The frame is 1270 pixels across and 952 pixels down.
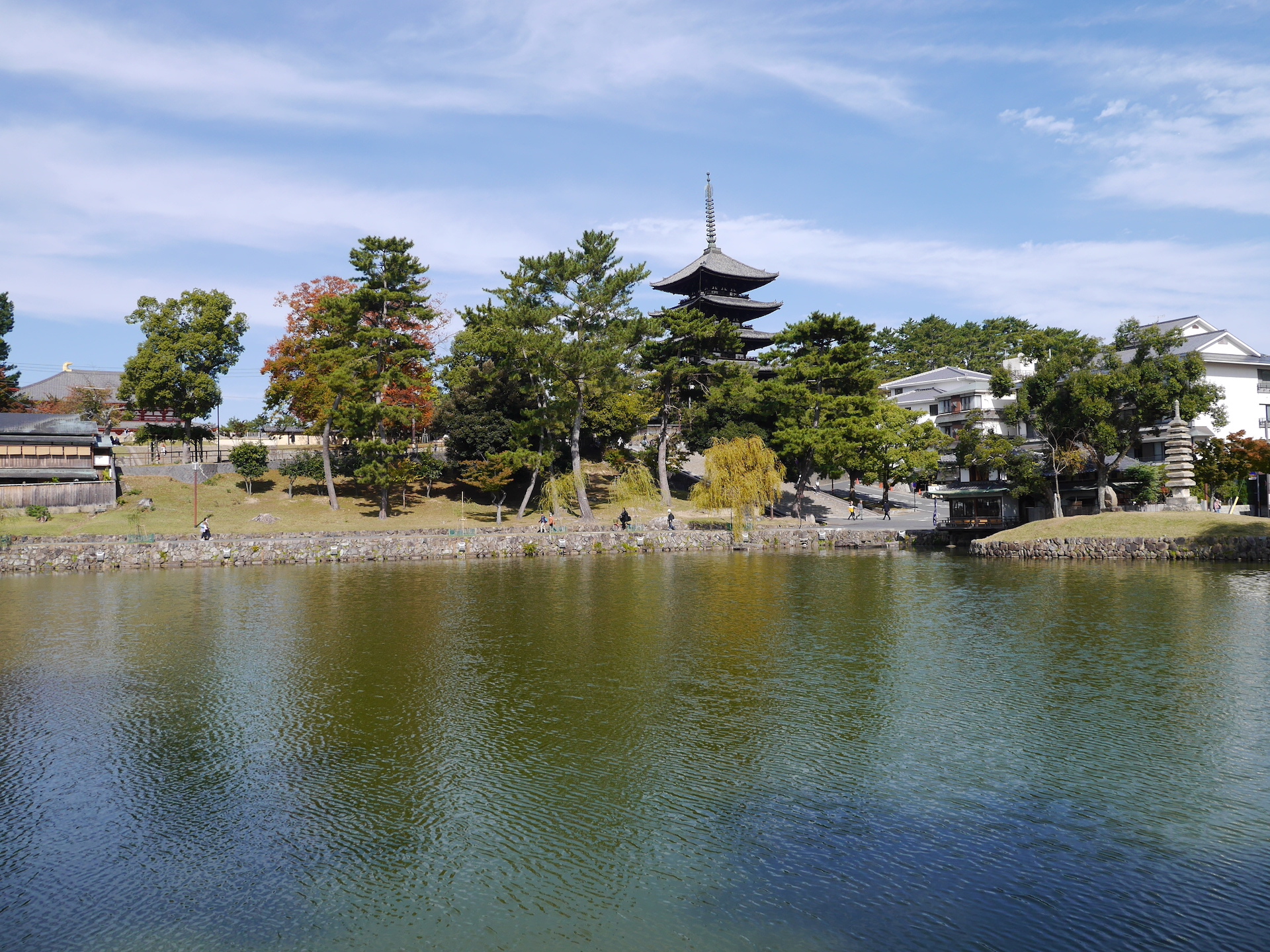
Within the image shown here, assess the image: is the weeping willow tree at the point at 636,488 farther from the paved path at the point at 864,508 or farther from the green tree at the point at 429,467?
the green tree at the point at 429,467

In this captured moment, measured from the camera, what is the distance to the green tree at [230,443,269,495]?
177 feet

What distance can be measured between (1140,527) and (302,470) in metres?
48.8

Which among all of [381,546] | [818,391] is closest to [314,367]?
[381,546]

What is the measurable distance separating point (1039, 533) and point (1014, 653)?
80.9ft

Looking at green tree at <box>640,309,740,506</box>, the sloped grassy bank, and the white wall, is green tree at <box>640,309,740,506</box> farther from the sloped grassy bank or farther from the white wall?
the white wall

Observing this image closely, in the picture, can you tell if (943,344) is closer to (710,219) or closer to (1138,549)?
(710,219)

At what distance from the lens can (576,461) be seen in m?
51.3

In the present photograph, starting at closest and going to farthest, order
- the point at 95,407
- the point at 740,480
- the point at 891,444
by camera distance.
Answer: the point at 740,480 < the point at 891,444 < the point at 95,407

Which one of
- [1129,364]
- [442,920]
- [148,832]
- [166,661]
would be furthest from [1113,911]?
[1129,364]

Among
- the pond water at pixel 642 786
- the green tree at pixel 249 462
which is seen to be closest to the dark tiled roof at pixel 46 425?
the green tree at pixel 249 462

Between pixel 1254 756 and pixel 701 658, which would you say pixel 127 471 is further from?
pixel 1254 756

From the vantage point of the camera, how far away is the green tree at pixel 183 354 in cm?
5194

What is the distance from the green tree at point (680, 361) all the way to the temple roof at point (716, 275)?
18.0m

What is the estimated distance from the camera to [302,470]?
184 feet
